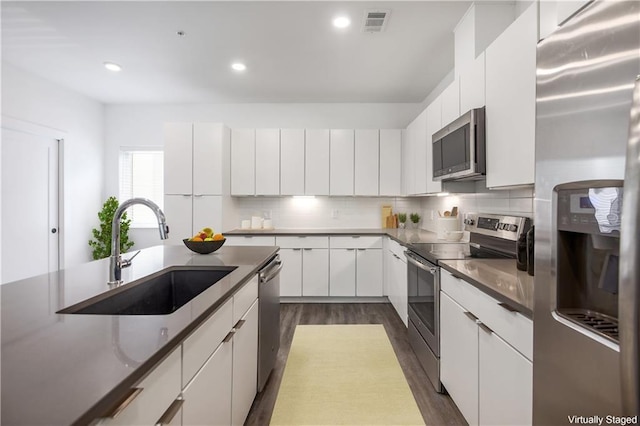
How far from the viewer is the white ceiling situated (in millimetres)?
2641

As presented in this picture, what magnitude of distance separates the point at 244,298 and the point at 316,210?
3260 millimetres

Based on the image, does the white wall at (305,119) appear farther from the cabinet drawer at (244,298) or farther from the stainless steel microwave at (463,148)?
the cabinet drawer at (244,298)

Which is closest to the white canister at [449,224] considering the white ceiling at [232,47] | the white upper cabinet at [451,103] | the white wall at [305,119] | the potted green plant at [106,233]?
the white upper cabinet at [451,103]

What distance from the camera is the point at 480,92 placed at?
7.21 ft

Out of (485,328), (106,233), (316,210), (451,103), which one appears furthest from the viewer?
(316,210)

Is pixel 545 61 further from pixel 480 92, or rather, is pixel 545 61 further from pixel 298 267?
pixel 298 267

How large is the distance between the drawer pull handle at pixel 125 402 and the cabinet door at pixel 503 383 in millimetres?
1260

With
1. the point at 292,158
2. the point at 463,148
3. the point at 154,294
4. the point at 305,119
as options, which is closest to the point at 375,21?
the point at 463,148

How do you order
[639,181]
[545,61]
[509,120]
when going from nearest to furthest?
[639,181], [545,61], [509,120]

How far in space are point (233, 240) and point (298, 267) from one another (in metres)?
0.92

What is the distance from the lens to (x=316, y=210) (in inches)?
193

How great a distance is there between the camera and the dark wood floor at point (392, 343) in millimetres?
1948

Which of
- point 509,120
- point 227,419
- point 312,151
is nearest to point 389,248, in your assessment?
point 312,151

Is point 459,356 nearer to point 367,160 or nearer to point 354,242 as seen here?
point 354,242
